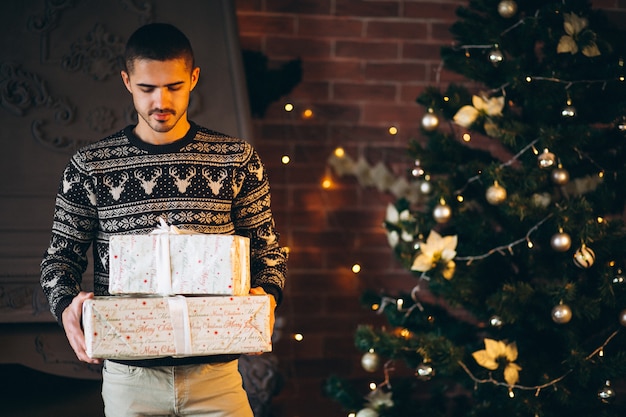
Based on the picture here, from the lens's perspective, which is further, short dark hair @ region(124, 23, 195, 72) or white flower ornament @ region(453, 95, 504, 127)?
white flower ornament @ region(453, 95, 504, 127)

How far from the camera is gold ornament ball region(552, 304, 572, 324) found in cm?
216

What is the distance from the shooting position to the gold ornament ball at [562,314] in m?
2.16

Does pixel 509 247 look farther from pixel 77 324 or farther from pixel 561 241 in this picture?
pixel 77 324

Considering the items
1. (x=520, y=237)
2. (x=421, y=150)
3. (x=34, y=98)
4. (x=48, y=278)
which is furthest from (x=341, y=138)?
(x=48, y=278)

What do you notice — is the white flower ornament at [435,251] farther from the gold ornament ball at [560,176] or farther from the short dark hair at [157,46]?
the short dark hair at [157,46]

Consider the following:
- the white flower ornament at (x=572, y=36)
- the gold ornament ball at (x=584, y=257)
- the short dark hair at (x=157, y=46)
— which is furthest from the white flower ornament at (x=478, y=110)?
the short dark hair at (x=157, y=46)

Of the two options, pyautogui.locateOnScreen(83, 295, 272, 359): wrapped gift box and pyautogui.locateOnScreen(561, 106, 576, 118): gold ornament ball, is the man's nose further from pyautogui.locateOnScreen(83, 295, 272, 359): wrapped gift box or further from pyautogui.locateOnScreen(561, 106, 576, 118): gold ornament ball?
pyautogui.locateOnScreen(561, 106, 576, 118): gold ornament ball

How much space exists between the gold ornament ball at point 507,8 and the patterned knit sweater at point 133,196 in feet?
3.28

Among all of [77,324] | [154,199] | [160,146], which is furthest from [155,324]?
[160,146]

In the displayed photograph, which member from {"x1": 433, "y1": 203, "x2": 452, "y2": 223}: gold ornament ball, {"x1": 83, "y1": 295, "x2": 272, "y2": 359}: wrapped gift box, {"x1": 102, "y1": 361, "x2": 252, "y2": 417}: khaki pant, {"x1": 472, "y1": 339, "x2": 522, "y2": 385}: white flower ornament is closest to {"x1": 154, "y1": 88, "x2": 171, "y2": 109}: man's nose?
{"x1": 83, "y1": 295, "x2": 272, "y2": 359}: wrapped gift box

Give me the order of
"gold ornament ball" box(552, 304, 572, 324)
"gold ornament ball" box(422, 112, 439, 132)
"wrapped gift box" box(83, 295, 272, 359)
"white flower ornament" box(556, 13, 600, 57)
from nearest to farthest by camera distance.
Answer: "wrapped gift box" box(83, 295, 272, 359) < "gold ornament ball" box(552, 304, 572, 324) < "white flower ornament" box(556, 13, 600, 57) < "gold ornament ball" box(422, 112, 439, 132)

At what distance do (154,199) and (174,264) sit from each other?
0.77 feet

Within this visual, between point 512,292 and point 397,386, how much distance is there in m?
0.57

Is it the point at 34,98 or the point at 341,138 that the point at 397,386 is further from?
the point at 34,98
